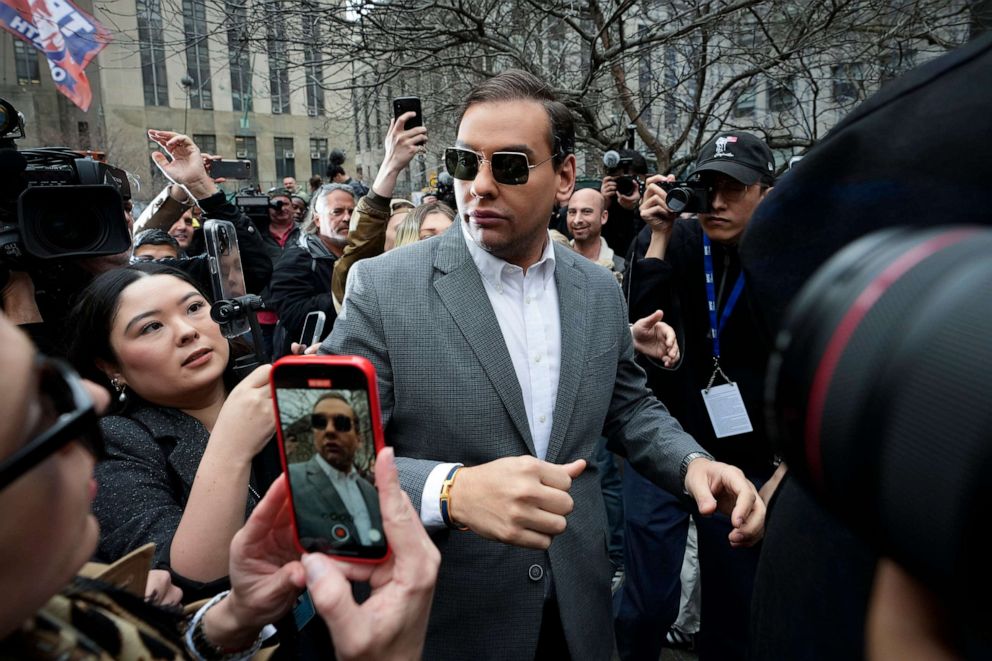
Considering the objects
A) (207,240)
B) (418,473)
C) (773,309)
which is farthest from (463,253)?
(773,309)

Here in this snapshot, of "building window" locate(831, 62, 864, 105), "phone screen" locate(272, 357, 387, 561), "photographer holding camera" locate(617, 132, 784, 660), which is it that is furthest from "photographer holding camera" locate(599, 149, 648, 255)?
"phone screen" locate(272, 357, 387, 561)

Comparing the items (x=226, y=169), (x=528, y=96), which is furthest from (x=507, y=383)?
(x=226, y=169)

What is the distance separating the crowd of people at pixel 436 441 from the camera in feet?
3.06

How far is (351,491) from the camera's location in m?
1.11

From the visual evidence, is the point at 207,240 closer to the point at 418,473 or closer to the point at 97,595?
the point at 418,473

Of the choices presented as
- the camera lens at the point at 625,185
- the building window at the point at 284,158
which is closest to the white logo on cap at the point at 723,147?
the camera lens at the point at 625,185

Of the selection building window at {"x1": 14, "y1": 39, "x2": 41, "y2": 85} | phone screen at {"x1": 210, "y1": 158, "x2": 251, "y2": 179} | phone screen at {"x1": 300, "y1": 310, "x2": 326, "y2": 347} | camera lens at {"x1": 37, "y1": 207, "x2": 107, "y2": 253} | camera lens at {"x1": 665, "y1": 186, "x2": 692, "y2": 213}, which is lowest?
phone screen at {"x1": 300, "y1": 310, "x2": 326, "y2": 347}

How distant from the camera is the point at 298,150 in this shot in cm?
4419

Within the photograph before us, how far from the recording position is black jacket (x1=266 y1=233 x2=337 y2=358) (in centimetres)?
407

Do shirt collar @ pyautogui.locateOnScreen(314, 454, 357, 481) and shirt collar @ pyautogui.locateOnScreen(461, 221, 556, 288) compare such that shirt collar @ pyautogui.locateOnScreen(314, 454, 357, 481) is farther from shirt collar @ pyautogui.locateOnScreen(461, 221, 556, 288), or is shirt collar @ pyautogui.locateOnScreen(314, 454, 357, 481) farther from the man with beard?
the man with beard

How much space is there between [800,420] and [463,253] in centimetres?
139

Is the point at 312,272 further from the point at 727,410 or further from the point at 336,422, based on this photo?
the point at 336,422

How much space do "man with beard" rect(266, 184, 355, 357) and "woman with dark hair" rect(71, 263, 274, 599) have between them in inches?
73.9

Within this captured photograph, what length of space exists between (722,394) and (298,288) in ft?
8.63
